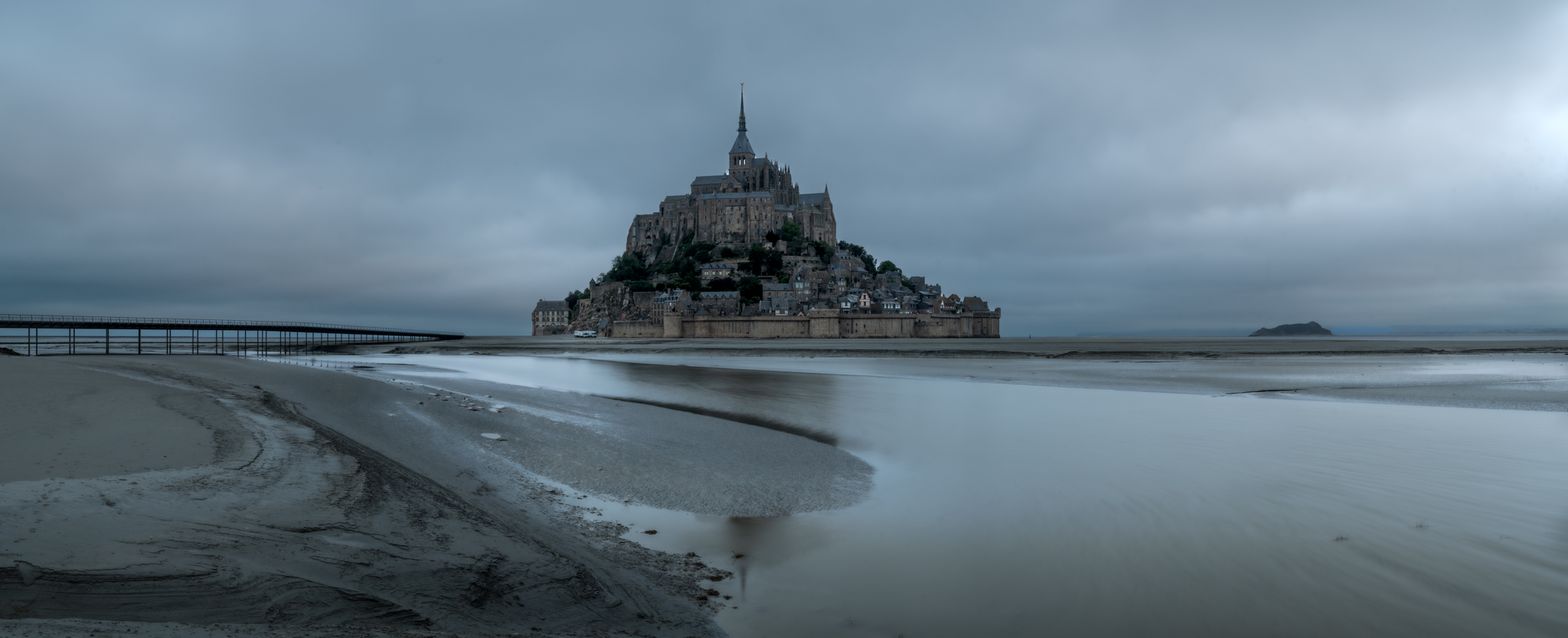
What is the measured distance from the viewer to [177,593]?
2459 mm

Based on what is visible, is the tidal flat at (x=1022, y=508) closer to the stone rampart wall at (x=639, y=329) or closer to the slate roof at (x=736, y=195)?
the stone rampart wall at (x=639, y=329)

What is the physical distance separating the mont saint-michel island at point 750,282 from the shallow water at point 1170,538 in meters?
66.0

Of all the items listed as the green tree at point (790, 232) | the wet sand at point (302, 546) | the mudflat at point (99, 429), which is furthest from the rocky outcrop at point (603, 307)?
the wet sand at point (302, 546)

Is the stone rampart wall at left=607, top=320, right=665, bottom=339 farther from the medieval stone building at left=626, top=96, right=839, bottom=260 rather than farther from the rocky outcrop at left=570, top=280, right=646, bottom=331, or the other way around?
the medieval stone building at left=626, top=96, right=839, bottom=260

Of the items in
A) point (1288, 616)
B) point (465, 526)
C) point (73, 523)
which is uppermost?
point (73, 523)

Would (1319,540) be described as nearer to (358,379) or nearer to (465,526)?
(465,526)

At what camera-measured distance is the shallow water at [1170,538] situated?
3.56 m

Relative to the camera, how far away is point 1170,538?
16.1 feet

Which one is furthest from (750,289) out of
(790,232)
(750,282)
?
(790,232)

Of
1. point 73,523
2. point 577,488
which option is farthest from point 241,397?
point 73,523

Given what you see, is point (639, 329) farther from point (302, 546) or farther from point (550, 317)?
point (302, 546)

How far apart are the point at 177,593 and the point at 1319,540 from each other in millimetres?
6607

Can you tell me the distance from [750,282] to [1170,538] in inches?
3157

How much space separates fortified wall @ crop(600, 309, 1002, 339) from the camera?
248ft
